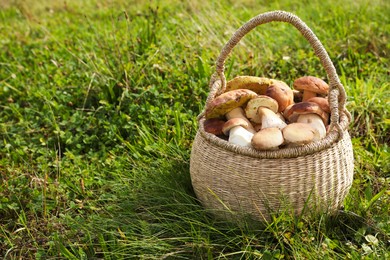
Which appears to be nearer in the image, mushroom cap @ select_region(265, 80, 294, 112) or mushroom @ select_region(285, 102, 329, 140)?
mushroom @ select_region(285, 102, 329, 140)

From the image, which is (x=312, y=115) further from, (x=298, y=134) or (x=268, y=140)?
(x=268, y=140)

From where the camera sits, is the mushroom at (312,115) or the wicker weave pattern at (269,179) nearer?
the wicker weave pattern at (269,179)

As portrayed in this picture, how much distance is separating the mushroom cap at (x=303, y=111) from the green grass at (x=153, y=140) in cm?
52

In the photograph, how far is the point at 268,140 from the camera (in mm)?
2459

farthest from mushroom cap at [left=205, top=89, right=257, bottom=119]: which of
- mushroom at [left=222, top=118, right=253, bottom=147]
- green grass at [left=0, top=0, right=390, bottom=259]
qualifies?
green grass at [left=0, top=0, right=390, bottom=259]

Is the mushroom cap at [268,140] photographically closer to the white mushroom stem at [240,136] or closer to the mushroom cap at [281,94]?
the white mushroom stem at [240,136]

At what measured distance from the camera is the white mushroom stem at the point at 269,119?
2.67m

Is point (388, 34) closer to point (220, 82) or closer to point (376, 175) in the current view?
point (376, 175)

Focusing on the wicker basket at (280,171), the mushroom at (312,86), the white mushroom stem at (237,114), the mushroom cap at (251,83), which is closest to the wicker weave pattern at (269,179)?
the wicker basket at (280,171)

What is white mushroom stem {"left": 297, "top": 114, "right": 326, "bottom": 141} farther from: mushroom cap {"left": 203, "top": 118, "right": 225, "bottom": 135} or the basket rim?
mushroom cap {"left": 203, "top": 118, "right": 225, "bottom": 135}

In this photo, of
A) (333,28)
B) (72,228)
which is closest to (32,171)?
(72,228)

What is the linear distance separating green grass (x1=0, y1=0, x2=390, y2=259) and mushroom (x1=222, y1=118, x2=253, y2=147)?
392 millimetres

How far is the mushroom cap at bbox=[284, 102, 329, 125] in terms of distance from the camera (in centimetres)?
265

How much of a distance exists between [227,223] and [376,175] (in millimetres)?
1145
